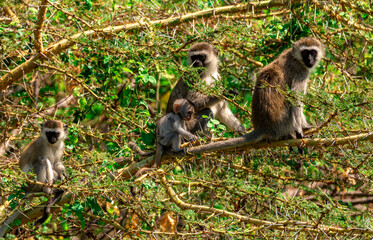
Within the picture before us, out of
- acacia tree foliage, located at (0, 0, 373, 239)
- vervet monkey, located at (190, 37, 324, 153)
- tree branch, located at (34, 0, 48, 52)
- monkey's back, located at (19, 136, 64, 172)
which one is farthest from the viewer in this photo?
monkey's back, located at (19, 136, 64, 172)

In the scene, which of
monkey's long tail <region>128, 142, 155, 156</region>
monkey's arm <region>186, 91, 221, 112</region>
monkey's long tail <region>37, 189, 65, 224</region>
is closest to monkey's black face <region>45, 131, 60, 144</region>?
monkey's long tail <region>37, 189, 65, 224</region>

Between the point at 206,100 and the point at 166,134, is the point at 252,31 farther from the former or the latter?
the point at 166,134

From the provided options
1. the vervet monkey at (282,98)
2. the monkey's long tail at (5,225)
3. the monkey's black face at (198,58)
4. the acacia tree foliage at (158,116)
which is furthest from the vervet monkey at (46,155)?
the vervet monkey at (282,98)

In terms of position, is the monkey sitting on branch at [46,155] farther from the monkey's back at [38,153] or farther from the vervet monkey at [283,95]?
the vervet monkey at [283,95]

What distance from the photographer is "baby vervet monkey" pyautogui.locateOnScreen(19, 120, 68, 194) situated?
6.22 metres

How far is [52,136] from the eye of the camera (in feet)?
20.4

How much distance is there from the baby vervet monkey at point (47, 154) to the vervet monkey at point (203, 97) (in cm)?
151

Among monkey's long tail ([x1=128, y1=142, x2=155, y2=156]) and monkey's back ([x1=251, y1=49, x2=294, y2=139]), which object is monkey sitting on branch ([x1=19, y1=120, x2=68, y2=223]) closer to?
monkey's long tail ([x1=128, y1=142, x2=155, y2=156])

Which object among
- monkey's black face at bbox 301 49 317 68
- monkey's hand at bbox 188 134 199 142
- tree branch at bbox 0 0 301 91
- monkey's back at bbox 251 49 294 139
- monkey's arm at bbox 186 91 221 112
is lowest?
monkey's hand at bbox 188 134 199 142

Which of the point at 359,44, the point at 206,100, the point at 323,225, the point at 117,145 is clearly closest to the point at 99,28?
the point at 117,145

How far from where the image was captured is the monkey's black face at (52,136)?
6.22 meters

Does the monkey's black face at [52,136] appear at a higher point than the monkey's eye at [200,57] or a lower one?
lower

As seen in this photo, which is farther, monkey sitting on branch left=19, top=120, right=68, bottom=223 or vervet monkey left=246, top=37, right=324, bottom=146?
monkey sitting on branch left=19, top=120, right=68, bottom=223

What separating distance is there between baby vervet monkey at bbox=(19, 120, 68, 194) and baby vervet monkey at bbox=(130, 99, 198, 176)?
115 centimetres
